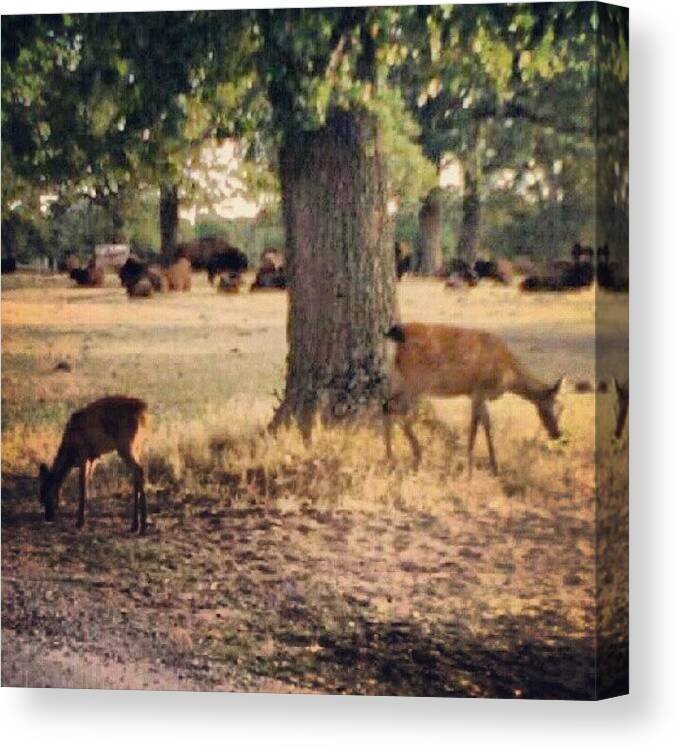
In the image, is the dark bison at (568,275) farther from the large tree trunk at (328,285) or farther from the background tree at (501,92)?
the large tree trunk at (328,285)

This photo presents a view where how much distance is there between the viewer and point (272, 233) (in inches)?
536

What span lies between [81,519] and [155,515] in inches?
15.3

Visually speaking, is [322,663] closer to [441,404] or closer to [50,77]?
[441,404]

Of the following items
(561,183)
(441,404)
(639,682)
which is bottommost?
(639,682)

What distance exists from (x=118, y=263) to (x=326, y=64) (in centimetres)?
138

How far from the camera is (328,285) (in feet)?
44.5

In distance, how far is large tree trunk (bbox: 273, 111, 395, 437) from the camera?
13.5 metres

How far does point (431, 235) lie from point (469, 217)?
0.19 metres

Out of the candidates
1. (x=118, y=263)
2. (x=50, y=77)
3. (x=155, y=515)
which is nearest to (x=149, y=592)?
(x=155, y=515)

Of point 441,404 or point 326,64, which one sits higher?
point 326,64

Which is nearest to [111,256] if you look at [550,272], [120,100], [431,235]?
[120,100]

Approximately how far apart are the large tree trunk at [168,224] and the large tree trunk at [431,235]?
1.19 metres

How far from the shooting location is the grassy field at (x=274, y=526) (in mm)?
13266

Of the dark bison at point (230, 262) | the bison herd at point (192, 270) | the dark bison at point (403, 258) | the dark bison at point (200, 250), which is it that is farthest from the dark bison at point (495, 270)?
the dark bison at point (200, 250)
